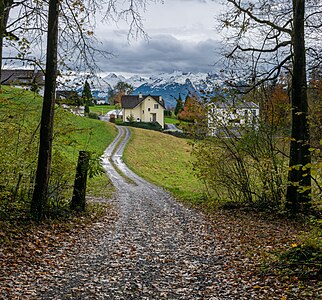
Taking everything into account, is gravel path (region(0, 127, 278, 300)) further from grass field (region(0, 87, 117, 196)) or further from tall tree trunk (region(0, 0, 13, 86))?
tall tree trunk (region(0, 0, 13, 86))

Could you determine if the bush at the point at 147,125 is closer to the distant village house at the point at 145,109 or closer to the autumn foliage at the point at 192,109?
the distant village house at the point at 145,109

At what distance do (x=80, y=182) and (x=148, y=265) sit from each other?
5.78 meters

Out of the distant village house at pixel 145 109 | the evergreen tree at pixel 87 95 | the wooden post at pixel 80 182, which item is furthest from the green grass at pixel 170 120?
the evergreen tree at pixel 87 95

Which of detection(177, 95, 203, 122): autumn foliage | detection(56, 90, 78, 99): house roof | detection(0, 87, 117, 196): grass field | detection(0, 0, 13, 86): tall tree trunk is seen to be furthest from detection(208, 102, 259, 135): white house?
detection(0, 0, 13, 86): tall tree trunk

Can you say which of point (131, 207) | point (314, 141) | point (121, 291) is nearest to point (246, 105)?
point (314, 141)

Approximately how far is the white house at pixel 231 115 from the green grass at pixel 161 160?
7291mm

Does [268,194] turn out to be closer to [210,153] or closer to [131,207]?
[210,153]

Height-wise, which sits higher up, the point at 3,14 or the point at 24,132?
the point at 3,14

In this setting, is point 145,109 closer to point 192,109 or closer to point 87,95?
point 192,109

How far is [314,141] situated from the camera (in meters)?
12.3

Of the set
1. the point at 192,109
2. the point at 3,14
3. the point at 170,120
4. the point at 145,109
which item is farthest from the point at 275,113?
the point at 170,120

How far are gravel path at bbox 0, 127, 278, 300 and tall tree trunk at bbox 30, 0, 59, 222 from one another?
5.15ft

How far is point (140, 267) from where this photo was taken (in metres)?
7.69

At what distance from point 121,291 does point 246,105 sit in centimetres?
906
